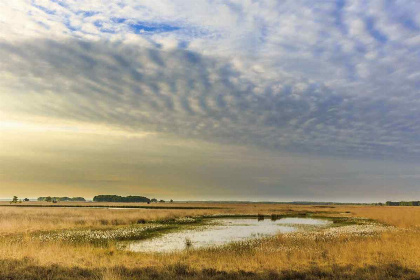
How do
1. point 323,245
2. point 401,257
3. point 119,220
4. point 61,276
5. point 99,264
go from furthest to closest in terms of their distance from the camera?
point 119,220
point 323,245
point 401,257
point 99,264
point 61,276

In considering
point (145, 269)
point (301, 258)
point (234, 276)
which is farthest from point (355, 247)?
point (145, 269)

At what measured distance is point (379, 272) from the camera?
13938 millimetres

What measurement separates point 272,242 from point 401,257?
33.4 ft

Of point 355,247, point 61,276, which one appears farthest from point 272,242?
point 61,276

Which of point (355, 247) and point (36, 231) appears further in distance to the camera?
point (36, 231)

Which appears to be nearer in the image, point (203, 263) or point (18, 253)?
point (203, 263)

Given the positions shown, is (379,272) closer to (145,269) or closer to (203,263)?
(203,263)

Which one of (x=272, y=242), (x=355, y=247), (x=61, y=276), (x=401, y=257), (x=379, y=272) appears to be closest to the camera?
(x=61, y=276)

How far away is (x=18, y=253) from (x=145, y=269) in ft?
26.1

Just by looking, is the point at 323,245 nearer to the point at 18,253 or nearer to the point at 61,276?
the point at 61,276

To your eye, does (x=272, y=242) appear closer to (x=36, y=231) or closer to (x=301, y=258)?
(x=301, y=258)

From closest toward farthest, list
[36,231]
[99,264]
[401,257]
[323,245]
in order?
[99,264]
[401,257]
[323,245]
[36,231]

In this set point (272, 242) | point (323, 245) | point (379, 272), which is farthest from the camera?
point (272, 242)

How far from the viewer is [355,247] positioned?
21453mm
